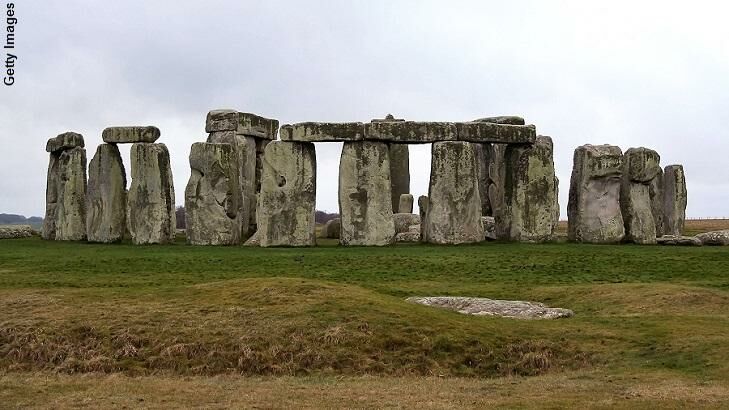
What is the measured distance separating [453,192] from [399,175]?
11710 millimetres

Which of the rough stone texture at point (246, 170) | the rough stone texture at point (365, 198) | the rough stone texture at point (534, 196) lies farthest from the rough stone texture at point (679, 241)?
the rough stone texture at point (246, 170)

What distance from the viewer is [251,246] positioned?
32281 millimetres

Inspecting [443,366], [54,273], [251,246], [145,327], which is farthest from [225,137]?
[443,366]

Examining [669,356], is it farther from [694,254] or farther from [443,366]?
[694,254]

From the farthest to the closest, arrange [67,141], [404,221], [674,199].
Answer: [404,221] → [674,199] → [67,141]

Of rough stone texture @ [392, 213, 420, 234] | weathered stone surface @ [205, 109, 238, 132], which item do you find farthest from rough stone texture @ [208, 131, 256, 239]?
rough stone texture @ [392, 213, 420, 234]

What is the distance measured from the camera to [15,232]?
41000 mm

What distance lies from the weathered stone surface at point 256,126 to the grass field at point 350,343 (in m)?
13.8

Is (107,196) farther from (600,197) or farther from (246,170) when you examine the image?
(600,197)

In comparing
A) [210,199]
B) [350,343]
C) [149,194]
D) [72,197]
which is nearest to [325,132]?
[210,199]

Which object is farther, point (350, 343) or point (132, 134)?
point (132, 134)

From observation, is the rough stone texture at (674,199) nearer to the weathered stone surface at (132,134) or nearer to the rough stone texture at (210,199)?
the rough stone texture at (210,199)

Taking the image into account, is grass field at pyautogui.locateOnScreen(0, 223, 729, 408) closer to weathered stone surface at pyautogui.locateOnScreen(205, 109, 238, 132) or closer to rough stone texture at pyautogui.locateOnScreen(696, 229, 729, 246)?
rough stone texture at pyautogui.locateOnScreen(696, 229, 729, 246)

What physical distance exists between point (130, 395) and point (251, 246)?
17.3 meters
